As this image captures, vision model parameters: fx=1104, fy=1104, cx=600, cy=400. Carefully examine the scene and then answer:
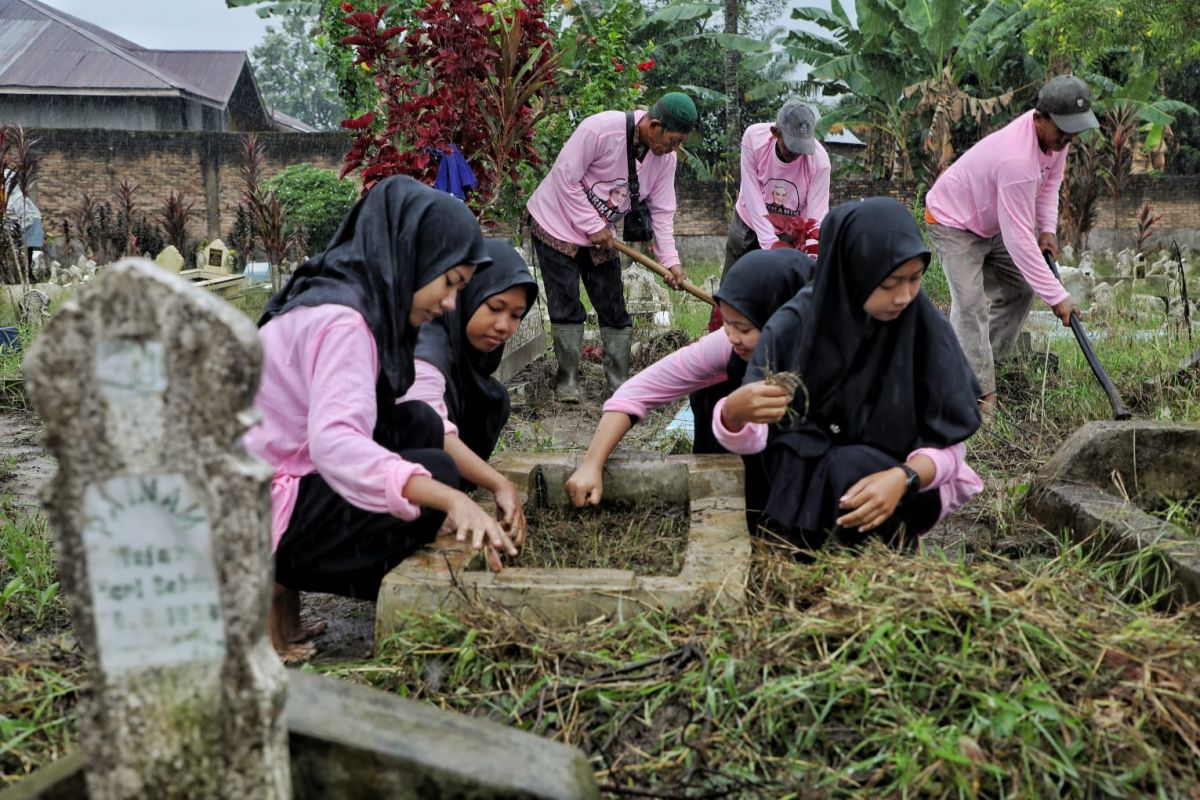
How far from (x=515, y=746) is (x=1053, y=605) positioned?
1.37 m

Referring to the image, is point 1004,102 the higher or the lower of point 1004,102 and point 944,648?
the higher

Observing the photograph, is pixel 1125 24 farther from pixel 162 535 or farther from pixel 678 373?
pixel 162 535

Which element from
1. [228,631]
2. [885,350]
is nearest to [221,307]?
[228,631]

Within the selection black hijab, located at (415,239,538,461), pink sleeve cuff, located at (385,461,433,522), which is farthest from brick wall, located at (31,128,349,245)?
pink sleeve cuff, located at (385,461,433,522)

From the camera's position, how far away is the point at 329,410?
2592mm

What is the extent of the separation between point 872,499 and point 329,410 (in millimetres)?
1464

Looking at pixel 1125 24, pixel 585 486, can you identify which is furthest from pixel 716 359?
pixel 1125 24

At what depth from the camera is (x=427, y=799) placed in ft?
5.95

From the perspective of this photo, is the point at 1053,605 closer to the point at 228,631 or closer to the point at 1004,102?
the point at 228,631

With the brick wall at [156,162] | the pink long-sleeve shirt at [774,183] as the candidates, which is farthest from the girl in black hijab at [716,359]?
the brick wall at [156,162]

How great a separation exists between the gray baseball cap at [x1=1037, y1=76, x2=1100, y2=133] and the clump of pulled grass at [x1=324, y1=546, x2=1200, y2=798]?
296cm

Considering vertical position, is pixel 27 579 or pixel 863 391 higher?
pixel 863 391

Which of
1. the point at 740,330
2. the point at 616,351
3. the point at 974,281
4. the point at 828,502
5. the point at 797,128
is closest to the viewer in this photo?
the point at 828,502

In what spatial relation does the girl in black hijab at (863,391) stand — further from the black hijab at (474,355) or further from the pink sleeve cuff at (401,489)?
the pink sleeve cuff at (401,489)
